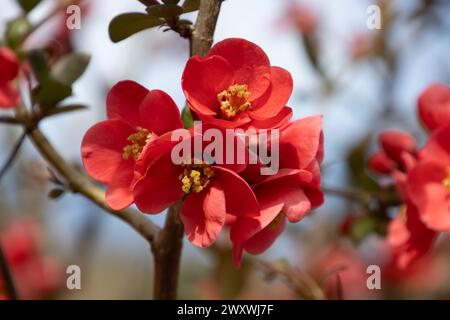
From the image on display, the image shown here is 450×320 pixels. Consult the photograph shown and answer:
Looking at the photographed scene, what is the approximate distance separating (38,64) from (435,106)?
608mm

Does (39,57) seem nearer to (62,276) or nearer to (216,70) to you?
(216,70)

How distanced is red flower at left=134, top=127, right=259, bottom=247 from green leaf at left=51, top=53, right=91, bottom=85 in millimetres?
320

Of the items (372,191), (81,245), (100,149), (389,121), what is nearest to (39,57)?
(100,149)

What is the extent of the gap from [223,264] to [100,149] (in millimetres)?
850

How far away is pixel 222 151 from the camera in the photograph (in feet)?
2.43

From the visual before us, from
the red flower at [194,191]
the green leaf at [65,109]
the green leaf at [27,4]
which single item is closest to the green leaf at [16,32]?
the green leaf at [27,4]

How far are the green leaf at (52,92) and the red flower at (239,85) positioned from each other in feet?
0.91

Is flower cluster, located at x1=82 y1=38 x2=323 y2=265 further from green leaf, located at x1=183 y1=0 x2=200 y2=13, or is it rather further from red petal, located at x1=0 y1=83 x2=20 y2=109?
red petal, located at x1=0 y1=83 x2=20 y2=109

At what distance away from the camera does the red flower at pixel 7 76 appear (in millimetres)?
982

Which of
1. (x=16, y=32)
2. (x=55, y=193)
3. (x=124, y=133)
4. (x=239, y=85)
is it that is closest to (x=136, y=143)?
(x=124, y=133)

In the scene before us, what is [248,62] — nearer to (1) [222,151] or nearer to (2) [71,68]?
(1) [222,151]

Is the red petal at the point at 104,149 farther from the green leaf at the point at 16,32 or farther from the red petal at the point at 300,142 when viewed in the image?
the green leaf at the point at 16,32

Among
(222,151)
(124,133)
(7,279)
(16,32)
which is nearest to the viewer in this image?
(222,151)
